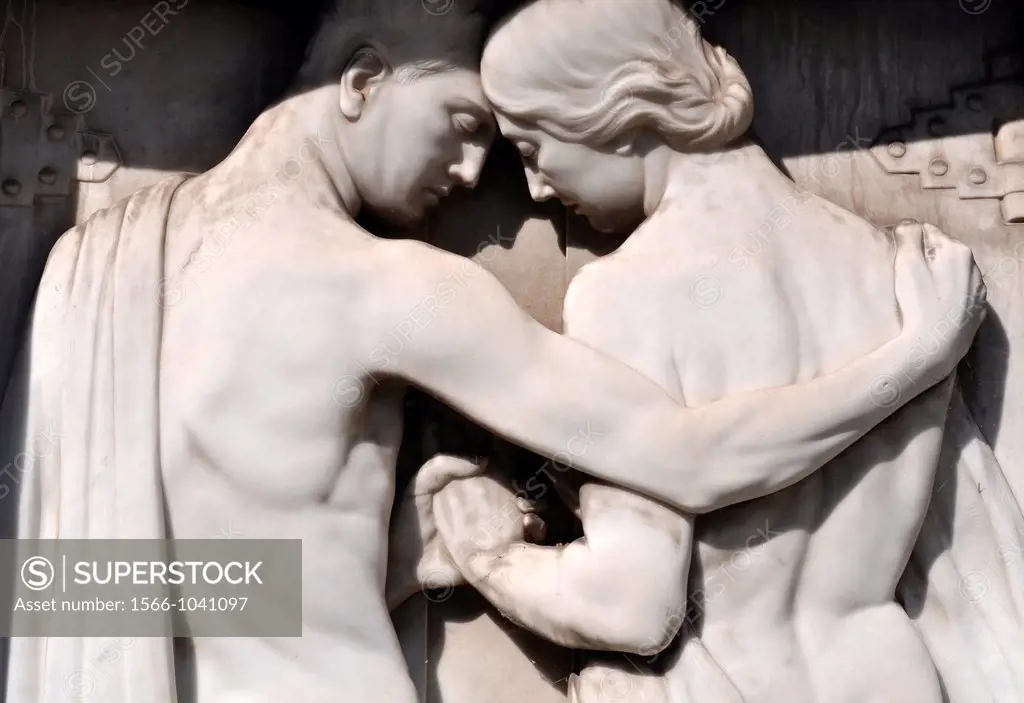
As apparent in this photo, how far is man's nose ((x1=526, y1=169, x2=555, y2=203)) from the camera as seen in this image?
6.58 ft

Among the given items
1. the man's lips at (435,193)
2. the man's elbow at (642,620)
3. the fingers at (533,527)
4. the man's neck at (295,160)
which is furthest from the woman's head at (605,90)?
the man's elbow at (642,620)

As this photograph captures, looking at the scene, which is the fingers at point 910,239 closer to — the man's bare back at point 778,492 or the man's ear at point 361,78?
the man's bare back at point 778,492

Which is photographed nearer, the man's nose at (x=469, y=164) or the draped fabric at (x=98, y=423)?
the draped fabric at (x=98, y=423)

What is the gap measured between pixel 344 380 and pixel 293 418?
0.09 meters

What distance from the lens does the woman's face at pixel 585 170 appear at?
193 centimetres

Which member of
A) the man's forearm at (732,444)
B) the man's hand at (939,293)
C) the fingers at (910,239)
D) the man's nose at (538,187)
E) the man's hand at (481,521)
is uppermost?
the man's nose at (538,187)

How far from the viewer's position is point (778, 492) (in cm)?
185

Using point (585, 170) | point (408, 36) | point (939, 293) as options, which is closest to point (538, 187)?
point (585, 170)

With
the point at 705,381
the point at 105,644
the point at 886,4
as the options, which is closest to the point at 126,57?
the point at 105,644

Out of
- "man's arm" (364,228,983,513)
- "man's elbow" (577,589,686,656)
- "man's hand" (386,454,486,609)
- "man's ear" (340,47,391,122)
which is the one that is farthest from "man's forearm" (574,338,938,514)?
"man's ear" (340,47,391,122)

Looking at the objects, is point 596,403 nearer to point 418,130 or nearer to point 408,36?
point 418,130

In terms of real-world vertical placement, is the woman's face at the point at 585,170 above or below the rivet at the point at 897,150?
above

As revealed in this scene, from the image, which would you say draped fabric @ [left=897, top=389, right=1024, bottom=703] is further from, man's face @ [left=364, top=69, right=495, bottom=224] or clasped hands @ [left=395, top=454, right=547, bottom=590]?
man's face @ [left=364, top=69, right=495, bottom=224]

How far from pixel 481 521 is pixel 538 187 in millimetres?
548
